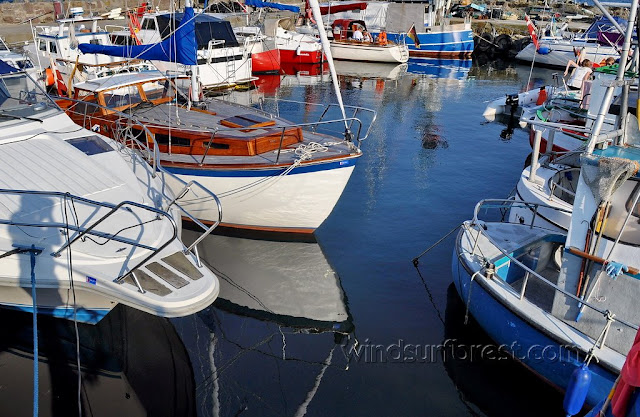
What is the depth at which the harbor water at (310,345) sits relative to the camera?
343 inches

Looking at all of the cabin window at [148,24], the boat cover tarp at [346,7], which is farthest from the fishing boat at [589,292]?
the boat cover tarp at [346,7]

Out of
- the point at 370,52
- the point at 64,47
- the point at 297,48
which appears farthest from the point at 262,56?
the point at 64,47

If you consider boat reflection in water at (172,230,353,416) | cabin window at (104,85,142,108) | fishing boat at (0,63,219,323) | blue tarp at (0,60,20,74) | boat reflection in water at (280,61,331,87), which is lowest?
boat reflection in water at (172,230,353,416)

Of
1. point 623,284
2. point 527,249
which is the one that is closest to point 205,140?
point 527,249

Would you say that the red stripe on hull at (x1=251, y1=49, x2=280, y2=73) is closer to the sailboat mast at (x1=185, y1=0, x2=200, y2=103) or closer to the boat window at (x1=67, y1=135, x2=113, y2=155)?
the sailboat mast at (x1=185, y1=0, x2=200, y2=103)

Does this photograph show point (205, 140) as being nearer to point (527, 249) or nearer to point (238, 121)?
point (238, 121)

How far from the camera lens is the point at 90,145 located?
10.9 metres

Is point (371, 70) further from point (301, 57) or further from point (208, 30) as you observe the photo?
point (208, 30)

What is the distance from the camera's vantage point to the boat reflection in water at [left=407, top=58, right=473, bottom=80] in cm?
3892

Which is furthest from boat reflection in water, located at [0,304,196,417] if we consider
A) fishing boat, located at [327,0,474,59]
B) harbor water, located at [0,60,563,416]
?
fishing boat, located at [327,0,474,59]

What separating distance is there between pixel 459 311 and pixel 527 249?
177 cm

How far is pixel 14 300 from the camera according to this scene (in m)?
A: 9.00

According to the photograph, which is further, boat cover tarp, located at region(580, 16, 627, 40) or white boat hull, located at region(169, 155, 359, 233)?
boat cover tarp, located at region(580, 16, 627, 40)

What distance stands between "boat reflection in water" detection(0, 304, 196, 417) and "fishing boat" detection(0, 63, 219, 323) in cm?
62
